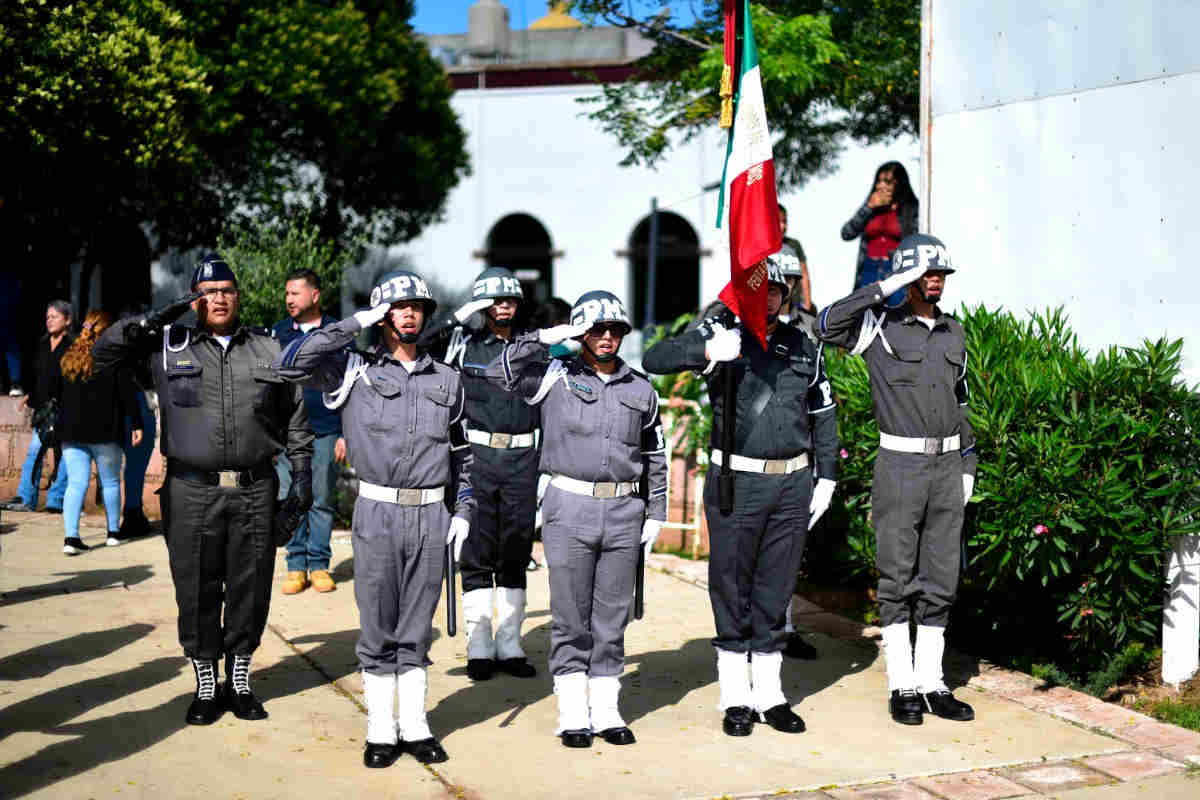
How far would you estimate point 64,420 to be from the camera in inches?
424

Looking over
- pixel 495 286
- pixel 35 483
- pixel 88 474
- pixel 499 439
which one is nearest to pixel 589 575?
pixel 499 439

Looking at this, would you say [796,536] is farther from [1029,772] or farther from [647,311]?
[647,311]

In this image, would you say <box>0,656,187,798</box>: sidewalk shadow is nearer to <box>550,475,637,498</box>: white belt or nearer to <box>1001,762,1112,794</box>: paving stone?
<box>550,475,637,498</box>: white belt

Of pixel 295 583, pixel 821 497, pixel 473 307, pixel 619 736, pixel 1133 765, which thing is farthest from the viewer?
pixel 295 583

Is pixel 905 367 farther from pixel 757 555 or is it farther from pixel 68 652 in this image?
pixel 68 652

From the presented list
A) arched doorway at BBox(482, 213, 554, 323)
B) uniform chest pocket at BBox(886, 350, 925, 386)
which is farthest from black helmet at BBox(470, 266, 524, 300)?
arched doorway at BBox(482, 213, 554, 323)

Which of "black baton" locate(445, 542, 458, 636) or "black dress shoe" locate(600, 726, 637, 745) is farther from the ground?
"black baton" locate(445, 542, 458, 636)

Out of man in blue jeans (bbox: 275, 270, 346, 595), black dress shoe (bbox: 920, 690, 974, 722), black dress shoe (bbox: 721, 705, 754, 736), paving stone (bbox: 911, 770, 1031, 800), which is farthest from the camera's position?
man in blue jeans (bbox: 275, 270, 346, 595)

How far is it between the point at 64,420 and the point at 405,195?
1386 cm

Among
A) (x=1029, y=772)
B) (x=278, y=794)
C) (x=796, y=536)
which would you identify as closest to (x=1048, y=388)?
(x=796, y=536)

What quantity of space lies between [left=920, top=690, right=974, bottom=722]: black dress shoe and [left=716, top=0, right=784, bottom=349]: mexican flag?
1.95 m

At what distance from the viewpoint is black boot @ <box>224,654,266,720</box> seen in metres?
6.54

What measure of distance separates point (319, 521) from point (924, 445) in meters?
4.39

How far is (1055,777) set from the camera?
19.5ft
